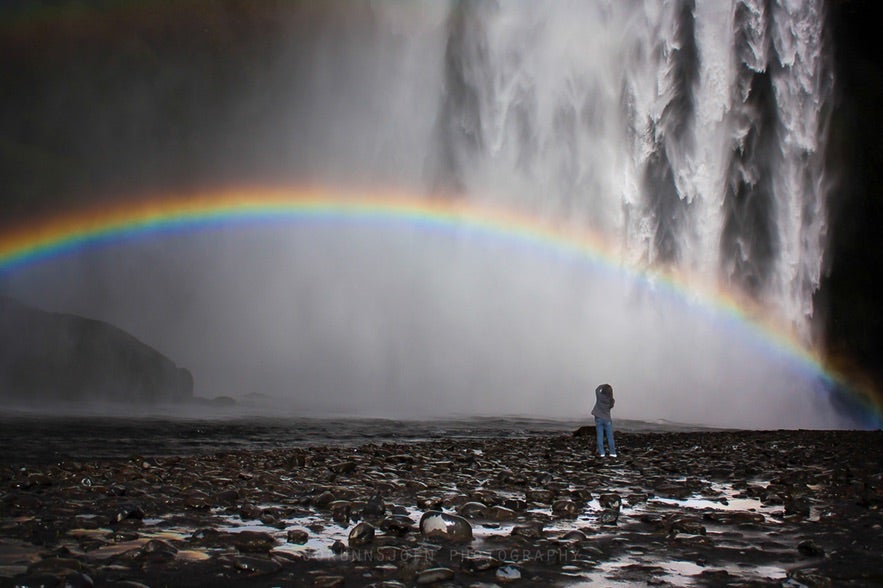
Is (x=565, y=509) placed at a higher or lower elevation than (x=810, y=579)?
lower

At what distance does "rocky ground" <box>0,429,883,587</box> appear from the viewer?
161 inches

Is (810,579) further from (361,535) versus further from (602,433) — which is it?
(602,433)

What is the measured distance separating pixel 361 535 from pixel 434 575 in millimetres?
1246

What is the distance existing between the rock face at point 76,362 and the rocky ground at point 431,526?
Answer: 75328 millimetres

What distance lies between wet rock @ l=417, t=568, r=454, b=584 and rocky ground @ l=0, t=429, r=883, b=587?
0.04ft

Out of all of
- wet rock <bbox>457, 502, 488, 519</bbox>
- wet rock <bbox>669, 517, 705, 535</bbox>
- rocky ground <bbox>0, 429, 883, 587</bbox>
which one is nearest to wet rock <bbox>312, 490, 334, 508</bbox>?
rocky ground <bbox>0, 429, 883, 587</bbox>

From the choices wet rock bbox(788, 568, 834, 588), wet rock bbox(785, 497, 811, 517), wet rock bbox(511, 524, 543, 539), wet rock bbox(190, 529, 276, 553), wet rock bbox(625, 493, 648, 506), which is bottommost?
wet rock bbox(625, 493, 648, 506)

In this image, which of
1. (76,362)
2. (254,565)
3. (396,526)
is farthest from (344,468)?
(76,362)

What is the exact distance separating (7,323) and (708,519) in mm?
115099

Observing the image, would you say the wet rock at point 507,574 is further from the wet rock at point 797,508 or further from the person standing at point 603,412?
the person standing at point 603,412

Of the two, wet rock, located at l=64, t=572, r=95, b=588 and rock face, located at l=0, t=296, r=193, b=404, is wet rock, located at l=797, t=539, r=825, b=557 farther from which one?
rock face, located at l=0, t=296, r=193, b=404

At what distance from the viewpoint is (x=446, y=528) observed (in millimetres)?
5281

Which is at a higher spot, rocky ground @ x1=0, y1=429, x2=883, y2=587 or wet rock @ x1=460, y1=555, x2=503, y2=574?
wet rock @ x1=460, y1=555, x2=503, y2=574

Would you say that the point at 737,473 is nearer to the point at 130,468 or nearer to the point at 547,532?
the point at 547,532
